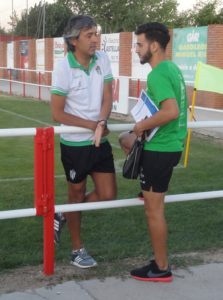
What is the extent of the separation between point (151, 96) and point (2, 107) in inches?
590

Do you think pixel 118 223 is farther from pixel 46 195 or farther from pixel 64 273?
pixel 46 195

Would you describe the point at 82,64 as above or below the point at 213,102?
above

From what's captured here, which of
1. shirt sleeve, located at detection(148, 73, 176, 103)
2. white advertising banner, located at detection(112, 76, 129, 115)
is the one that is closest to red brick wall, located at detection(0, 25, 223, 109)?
white advertising banner, located at detection(112, 76, 129, 115)

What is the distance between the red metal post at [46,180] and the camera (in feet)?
11.7

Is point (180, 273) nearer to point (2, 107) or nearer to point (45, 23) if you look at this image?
point (2, 107)

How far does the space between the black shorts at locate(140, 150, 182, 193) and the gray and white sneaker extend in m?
0.72

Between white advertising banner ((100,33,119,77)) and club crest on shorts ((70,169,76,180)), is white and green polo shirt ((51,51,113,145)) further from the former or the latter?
white advertising banner ((100,33,119,77))

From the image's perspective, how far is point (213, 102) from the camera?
16828 millimetres

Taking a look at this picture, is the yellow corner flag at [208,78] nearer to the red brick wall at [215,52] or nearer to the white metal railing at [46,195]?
the white metal railing at [46,195]

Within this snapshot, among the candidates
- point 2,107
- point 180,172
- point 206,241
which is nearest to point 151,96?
point 206,241

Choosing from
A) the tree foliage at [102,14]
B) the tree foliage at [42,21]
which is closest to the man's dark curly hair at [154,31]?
the tree foliage at [102,14]

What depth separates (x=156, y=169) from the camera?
355 cm

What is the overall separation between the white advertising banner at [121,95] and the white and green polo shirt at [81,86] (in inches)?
433

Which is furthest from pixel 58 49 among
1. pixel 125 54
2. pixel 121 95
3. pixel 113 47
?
pixel 121 95
